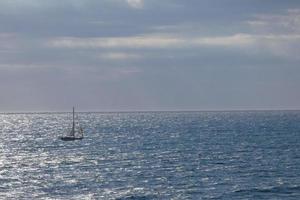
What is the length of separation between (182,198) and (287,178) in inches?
872

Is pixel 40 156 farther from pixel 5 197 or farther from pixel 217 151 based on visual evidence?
pixel 5 197

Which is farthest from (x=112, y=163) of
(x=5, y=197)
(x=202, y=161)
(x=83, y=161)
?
(x=5, y=197)

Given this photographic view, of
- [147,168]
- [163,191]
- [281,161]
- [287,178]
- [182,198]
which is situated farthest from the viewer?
[281,161]

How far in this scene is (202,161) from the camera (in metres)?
118

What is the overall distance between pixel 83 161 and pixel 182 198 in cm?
4661

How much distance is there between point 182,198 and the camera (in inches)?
3091

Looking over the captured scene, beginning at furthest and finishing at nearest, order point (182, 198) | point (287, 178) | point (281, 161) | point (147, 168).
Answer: point (281, 161) → point (147, 168) → point (287, 178) → point (182, 198)

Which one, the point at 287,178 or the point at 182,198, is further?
the point at 287,178

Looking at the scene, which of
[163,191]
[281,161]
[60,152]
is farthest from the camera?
[60,152]

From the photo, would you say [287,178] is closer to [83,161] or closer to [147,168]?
[147,168]

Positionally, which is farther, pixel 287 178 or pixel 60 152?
pixel 60 152

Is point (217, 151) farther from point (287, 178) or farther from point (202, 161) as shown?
point (287, 178)

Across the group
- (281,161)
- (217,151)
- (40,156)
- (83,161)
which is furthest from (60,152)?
(281,161)

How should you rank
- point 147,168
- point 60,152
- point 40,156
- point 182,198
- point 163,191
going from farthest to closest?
1. point 60,152
2. point 40,156
3. point 147,168
4. point 163,191
5. point 182,198
